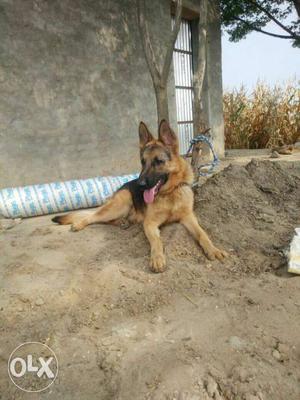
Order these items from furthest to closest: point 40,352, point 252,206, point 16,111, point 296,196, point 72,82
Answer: point 72,82
point 16,111
point 296,196
point 252,206
point 40,352

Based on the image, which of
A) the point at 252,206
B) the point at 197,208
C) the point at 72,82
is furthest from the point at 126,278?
the point at 72,82

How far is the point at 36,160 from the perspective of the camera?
5754mm

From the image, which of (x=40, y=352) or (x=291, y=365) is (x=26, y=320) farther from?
(x=291, y=365)

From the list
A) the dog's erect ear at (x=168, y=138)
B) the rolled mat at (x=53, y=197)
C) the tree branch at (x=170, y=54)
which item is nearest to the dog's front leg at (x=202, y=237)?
the dog's erect ear at (x=168, y=138)

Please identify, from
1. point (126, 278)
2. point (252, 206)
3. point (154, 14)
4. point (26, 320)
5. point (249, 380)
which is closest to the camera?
point (249, 380)

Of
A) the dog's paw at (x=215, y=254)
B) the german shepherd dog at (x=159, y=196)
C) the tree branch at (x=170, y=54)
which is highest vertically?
the tree branch at (x=170, y=54)

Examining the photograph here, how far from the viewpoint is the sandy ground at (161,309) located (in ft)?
6.17

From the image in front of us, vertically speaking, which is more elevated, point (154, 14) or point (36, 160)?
point (154, 14)

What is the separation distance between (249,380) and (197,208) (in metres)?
2.60

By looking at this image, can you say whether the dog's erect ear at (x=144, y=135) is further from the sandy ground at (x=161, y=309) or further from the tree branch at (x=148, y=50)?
the tree branch at (x=148, y=50)

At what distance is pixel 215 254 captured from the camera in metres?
3.25

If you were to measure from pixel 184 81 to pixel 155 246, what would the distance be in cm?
712

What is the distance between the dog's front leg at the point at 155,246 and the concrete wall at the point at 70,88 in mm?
2857

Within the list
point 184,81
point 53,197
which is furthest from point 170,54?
point 184,81
